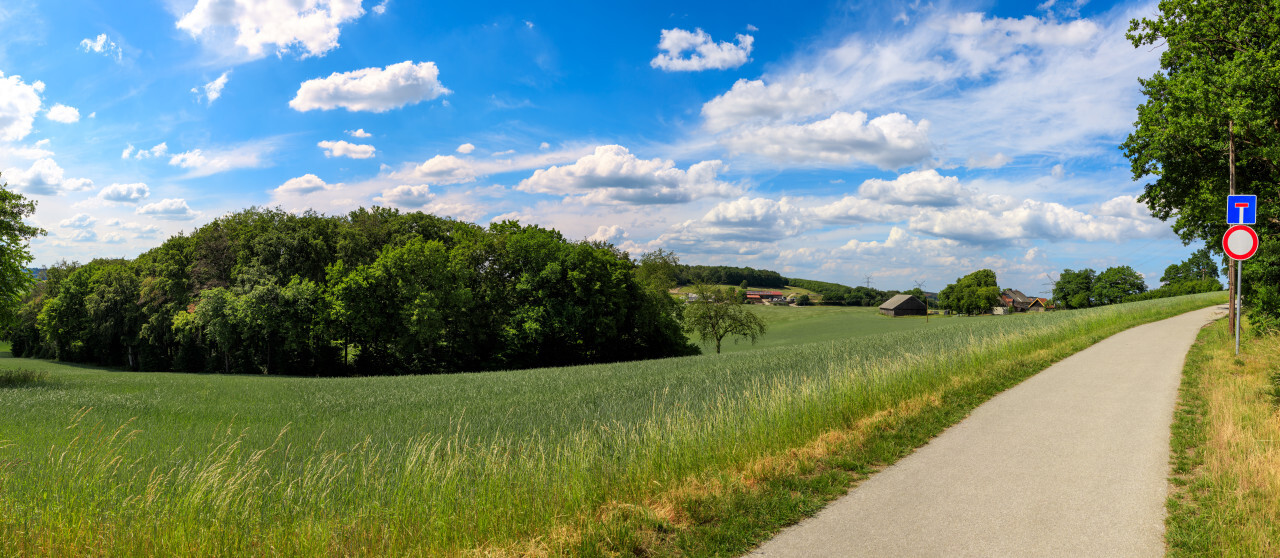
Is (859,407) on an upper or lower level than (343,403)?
upper

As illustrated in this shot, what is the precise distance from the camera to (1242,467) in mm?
6105

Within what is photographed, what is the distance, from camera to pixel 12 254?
77.5ft

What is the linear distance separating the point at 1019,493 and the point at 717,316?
50.4 m

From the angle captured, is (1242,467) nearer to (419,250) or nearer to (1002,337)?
(1002,337)

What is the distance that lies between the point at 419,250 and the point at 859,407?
3877 cm

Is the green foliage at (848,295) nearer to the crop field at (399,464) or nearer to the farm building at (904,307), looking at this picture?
the farm building at (904,307)

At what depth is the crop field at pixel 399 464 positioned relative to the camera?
4852 mm

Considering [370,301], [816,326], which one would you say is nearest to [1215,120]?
[370,301]

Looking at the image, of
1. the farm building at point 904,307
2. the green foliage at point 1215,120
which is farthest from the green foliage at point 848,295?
the green foliage at point 1215,120

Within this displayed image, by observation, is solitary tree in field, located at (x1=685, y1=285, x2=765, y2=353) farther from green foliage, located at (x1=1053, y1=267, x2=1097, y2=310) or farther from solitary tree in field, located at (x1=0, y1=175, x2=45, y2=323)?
green foliage, located at (x1=1053, y1=267, x2=1097, y2=310)

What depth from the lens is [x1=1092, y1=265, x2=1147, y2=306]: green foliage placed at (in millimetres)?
102438

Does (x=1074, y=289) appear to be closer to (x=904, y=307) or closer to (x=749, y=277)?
(x=904, y=307)

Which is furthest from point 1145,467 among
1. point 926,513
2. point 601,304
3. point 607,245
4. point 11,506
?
point 607,245

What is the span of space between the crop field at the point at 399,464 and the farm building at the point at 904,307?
97378mm
